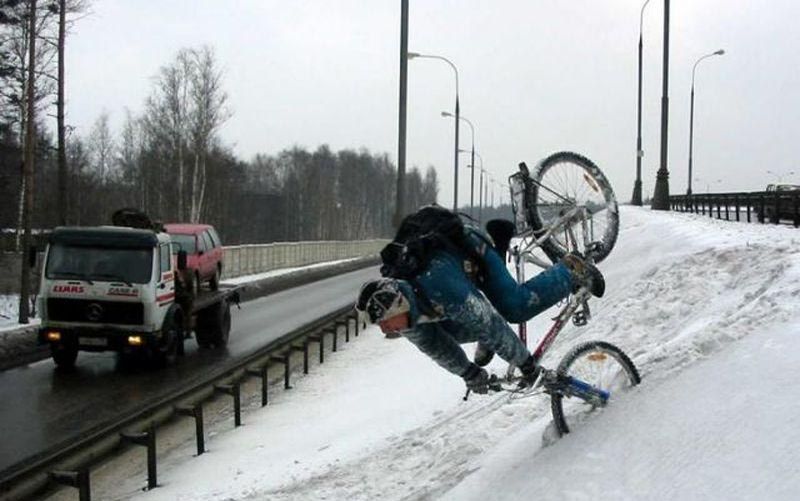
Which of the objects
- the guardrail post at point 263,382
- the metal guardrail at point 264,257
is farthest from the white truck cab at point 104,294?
the metal guardrail at point 264,257

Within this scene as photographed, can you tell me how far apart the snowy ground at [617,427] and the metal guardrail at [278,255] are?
28.0 metres

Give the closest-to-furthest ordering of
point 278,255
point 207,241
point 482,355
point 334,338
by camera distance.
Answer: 1. point 482,355
2. point 334,338
3. point 207,241
4. point 278,255

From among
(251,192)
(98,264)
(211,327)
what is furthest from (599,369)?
(251,192)

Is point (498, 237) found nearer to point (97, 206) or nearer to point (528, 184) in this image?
point (528, 184)

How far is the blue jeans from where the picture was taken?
4730mm

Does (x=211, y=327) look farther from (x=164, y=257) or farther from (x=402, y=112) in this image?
(x=402, y=112)

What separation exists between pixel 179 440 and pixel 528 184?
6.50m

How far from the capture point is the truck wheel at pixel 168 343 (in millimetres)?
15344

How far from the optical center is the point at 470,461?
5305 millimetres

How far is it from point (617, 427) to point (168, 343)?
40.5ft

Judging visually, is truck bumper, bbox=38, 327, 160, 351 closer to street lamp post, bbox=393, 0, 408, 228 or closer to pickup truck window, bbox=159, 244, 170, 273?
pickup truck window, bbox=159, 244, 170, 273

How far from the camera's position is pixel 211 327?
1841 cm

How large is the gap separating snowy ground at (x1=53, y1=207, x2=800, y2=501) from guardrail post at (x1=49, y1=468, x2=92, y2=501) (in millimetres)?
783

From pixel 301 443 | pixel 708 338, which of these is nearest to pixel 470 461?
pixel 708 338
